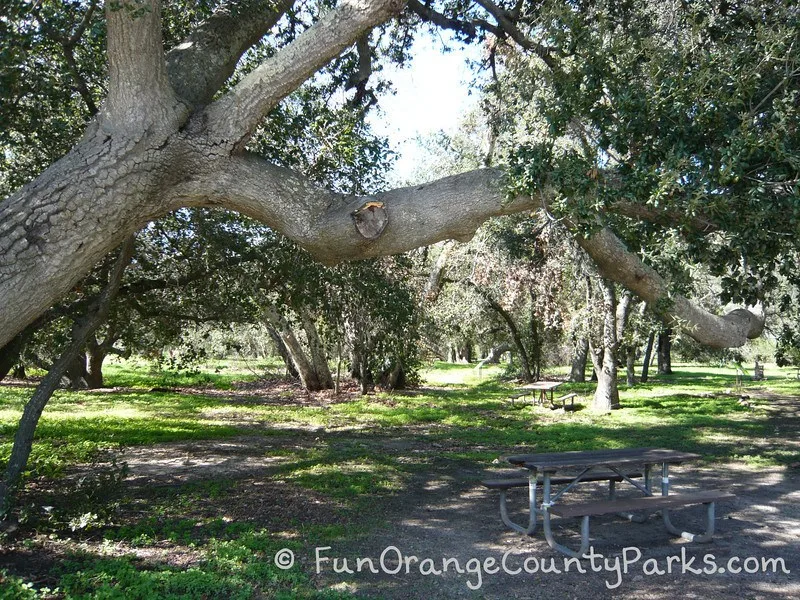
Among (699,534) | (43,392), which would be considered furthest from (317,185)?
(699,534)

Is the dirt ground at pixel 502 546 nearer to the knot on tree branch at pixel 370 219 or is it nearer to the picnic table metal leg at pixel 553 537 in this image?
the picnic table metal leg at pixel 553 537

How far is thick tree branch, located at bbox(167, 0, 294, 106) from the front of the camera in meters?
5.95

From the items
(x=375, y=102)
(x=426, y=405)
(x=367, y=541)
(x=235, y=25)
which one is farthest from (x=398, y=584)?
(x=426, y=405)

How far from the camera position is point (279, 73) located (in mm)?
5301

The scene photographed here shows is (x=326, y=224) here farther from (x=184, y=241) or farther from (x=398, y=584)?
(x=184, y=241)

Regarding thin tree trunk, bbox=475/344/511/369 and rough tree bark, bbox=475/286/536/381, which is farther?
thin tree trunk, bbox=475/344/511/369

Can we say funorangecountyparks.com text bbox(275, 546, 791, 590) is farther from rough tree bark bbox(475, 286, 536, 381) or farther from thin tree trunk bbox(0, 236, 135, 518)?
rough tree bark bbox(475, 286, 536, 381)

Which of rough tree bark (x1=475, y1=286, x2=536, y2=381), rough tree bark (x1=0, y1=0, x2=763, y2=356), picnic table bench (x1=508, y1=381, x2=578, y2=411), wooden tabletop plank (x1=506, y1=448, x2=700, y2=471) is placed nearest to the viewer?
rough tree bark (x1=0, y1=0, x2=763, y2=356)

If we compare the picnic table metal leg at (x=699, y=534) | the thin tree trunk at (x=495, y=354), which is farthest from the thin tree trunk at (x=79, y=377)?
the picnic table metal leg at (x=699, y=534)

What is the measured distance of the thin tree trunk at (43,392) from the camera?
17.2 ft

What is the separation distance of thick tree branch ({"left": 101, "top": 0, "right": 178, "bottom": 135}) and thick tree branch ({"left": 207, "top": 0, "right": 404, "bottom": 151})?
45cm

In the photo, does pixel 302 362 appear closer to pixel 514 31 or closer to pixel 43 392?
pixel 514 31

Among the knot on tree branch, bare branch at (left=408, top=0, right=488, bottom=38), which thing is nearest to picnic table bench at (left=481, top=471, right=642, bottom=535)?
the knot on tree branch

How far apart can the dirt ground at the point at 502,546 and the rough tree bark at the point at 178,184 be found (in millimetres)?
2248
